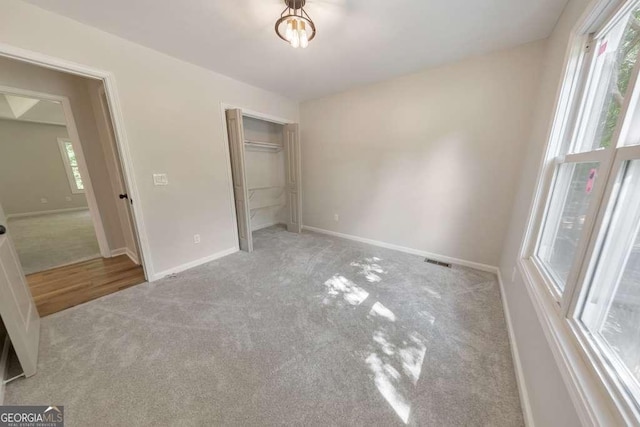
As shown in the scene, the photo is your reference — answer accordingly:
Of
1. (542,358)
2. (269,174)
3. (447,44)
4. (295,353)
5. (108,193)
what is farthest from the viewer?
(269,174)

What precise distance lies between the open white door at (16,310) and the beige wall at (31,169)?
6.17m

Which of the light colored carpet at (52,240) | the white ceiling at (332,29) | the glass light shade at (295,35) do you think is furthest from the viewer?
the light colored carpet at (52,240)

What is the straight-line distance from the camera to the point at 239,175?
9.96ft

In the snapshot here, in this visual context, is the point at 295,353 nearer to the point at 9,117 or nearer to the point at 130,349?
the point at 130,349

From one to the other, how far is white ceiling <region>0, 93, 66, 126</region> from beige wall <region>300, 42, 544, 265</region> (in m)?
6.24

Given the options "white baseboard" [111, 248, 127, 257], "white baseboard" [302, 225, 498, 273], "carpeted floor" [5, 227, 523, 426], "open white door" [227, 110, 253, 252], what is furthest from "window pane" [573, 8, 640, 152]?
"white baseboard" [111, 248, 127, 257]

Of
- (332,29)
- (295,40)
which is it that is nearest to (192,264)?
(295,40)

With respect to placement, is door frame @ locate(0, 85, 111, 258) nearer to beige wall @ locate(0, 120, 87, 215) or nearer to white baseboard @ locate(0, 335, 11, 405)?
white baseboard @ locate(0, 335, 11, 405)

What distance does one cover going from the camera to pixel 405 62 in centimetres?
245

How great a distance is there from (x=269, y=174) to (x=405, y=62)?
3.00 m

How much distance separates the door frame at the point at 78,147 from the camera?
240 centimetres

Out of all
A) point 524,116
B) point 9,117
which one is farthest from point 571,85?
point 9,117

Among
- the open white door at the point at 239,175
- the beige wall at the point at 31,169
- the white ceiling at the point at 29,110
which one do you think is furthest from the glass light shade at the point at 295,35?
the beige wall at the point at 31,169

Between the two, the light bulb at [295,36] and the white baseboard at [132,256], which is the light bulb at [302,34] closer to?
the light bulb at [295,36]
